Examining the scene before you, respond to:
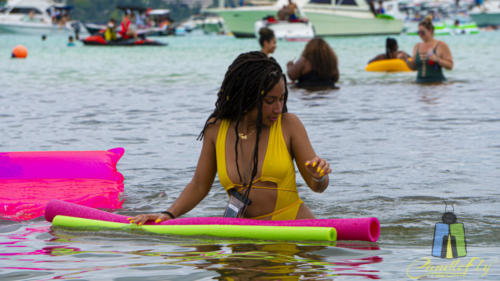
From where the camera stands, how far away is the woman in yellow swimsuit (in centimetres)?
400

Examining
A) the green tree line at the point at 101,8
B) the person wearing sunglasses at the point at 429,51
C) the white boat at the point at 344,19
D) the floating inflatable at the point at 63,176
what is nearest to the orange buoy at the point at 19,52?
the person wearing sunglasses at the point at 429,51

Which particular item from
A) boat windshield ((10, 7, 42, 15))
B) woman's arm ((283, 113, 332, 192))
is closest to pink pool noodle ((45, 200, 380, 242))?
woman's arm ((283, 113, 332, 192))

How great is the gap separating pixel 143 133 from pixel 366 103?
418cm

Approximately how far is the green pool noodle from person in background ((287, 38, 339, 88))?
29.1 feet

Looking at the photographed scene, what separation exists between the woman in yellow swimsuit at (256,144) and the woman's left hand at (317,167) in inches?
3.6

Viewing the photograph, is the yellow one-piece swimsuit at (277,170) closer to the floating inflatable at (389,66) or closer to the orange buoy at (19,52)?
the floating inflatable at (389,66)

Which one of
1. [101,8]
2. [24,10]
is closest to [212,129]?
[24,10]

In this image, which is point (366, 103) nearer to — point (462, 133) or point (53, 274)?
point (462, 133)

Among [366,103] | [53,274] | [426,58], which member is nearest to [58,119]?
[366,103]

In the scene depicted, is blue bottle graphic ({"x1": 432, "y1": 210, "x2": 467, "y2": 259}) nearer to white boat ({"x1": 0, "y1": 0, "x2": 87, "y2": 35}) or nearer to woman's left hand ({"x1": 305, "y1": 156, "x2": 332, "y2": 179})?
woman's left hand ({"x1": 305, "y1": 156, "x2": 332, "y2": 179})

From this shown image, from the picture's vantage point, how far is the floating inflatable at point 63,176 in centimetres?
589

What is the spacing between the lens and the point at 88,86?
17.2m

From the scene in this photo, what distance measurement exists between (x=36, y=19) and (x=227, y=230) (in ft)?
261

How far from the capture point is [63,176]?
6305mm
